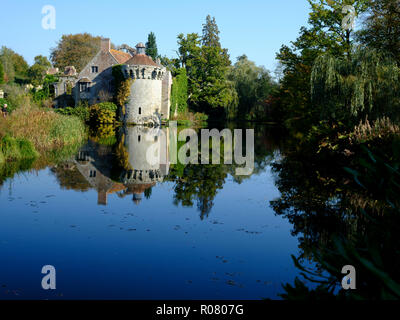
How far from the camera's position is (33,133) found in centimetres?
1927

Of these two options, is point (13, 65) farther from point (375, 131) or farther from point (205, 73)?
point (375, 131)

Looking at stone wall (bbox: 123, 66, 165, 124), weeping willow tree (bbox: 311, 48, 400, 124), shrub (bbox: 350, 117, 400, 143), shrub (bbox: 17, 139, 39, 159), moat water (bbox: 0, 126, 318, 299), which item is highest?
stone wall (bbox: 123, 66, 165, 124)

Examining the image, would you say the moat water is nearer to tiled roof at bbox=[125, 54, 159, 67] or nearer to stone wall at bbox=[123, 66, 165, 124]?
stone wall at bbox=[123, 66, 165, 124]

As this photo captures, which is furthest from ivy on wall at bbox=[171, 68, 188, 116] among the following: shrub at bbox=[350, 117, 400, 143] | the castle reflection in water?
shrub at bbox=[350, 117, 400, 143]

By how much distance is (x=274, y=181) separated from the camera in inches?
557

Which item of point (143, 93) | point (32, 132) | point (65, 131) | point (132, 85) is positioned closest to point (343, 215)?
point (32, 132)

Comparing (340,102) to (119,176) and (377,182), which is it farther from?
(377,182)

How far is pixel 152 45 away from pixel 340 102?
42.2m

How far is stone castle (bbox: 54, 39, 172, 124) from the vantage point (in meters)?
38.4

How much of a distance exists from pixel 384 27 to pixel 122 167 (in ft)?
42.7

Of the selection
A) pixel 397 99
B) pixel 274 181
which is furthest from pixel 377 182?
pixel 397 99

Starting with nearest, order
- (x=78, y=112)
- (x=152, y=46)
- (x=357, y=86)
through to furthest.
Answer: (x=357, y=86)
(x=78, y=112)
(x=152, y=46)

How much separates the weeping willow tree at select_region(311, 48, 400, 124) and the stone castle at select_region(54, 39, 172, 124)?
22.7 m

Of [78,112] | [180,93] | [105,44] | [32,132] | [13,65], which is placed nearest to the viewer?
[32,132]
